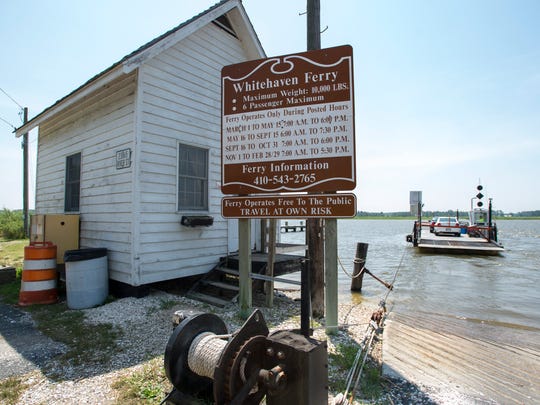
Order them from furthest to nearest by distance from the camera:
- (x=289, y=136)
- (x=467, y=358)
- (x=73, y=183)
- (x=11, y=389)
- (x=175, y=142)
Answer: (x=73, y=183) < (x=175, y=142) < (x=289, y=136) < (x=467, y=358) < (x=11, y=389)

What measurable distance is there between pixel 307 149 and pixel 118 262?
461 centimetres

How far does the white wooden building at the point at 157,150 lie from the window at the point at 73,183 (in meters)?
0.03

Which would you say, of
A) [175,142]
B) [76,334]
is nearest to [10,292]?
[76,334]

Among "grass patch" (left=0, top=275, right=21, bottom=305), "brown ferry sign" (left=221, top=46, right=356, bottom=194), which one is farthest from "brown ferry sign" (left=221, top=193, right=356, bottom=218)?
"grass patch" (left=0, top=275, right=21, bottom=305)

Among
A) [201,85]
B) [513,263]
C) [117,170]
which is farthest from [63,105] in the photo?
[513,263]

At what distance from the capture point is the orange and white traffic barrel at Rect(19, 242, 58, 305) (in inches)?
241

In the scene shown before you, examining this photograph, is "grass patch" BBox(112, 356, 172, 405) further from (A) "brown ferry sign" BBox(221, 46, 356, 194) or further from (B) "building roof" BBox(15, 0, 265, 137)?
(B) "building roof" BBox(15, 0, 265, 137)

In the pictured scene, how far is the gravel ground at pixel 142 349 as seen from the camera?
311 cm

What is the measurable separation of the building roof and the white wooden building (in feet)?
0.07

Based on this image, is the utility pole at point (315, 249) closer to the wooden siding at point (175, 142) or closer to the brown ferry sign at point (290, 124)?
the brown ferry sign at point (290, 124)

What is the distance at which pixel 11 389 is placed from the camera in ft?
10.3

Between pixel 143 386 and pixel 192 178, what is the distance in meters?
4.80

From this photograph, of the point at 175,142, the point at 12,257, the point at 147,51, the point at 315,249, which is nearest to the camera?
the point at 315,249

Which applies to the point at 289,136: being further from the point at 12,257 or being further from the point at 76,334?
the point at 12,257
